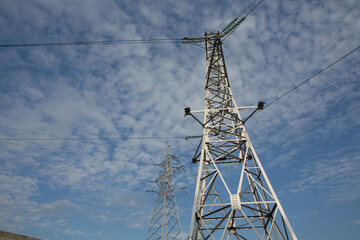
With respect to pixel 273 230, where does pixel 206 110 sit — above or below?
above

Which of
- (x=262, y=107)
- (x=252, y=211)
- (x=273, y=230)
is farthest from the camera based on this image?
(x=262, y=107)

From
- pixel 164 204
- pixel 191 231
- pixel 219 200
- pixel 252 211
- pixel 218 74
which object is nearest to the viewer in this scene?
pixel 191 231

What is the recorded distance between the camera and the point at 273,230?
7.52 metres

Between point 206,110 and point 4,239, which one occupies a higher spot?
point 206,110

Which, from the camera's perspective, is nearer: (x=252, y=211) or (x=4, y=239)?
(x=4, y=239)

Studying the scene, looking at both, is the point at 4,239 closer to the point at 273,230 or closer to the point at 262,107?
the point at 273,230

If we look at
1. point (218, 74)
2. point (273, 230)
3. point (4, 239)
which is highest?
point (218, 74)

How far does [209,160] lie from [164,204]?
1490 cm

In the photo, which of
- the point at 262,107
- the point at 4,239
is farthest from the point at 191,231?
the point at 262,107

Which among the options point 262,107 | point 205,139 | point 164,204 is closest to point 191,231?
point 205,139

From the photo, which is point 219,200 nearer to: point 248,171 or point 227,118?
point 248,171

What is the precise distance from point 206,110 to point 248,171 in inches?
157

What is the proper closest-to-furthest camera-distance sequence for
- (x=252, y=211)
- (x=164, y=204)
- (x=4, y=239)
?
(x=4, y=239), (x=252, y=211), (x=164, y=204)

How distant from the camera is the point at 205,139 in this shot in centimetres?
986
